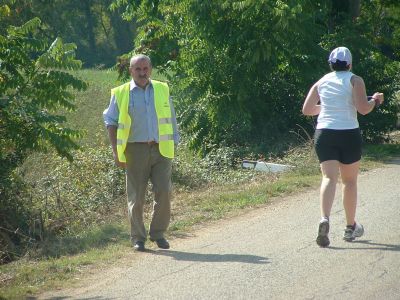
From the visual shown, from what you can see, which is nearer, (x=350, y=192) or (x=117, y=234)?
(x=350, y=192)

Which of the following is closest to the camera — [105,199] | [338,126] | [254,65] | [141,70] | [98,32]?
[338,126]

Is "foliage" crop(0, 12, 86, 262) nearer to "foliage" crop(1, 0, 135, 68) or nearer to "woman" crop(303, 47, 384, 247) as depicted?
"woman" crop(303, 47, 384, 247)

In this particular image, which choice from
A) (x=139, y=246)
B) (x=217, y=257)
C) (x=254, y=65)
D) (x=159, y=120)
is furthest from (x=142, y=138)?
(x=254, y=65)

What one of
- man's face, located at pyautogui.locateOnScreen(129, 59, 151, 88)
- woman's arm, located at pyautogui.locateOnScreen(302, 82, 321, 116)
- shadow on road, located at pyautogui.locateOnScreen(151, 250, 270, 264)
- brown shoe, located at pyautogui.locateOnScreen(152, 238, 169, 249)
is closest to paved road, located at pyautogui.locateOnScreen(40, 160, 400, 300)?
shadow on road, located at pyautogui.locateOnScreen(151, 250, 270, 264)

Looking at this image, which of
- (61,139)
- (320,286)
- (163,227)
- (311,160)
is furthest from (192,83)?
(320,286)

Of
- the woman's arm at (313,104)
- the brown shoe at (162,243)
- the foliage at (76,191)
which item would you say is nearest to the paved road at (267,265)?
the brown shoe at (162,243)

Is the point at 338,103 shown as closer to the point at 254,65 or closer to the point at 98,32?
the point at 254,65

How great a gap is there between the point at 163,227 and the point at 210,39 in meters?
8.34

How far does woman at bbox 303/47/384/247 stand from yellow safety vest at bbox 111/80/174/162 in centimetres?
150

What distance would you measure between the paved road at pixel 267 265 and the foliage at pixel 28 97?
304 cm

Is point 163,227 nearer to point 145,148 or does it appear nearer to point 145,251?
point 145,251

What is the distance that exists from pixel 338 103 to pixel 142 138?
1979mm

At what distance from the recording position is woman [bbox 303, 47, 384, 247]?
8266mm

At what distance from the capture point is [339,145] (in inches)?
326
